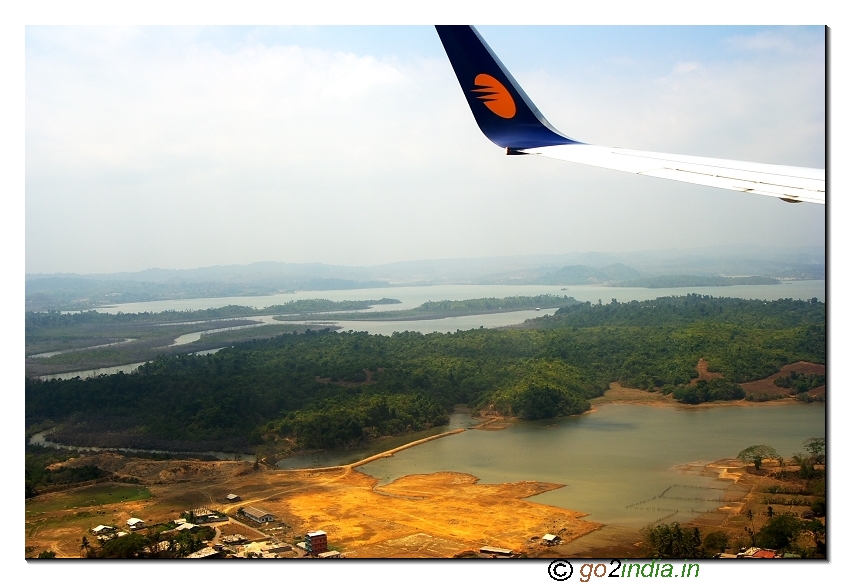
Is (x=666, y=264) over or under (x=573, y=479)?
over

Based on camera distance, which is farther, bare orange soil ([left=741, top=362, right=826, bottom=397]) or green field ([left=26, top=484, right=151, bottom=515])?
bare orange soil ([left=741, top=362, right=826, bottom=397])

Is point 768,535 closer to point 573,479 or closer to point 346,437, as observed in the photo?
point 573,479

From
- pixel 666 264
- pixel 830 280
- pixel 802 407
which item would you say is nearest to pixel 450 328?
pixel 666 264

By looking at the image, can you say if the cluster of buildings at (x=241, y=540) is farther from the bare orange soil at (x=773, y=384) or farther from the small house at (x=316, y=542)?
the bare orange soil at (x=773, y=384)

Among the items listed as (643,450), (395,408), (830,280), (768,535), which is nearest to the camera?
(830,280)

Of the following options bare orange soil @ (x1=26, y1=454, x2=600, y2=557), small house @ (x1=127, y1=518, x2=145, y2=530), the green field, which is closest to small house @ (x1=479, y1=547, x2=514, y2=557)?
bare orange soil @ (x1=26, y1=454, x2=600, y2=557)

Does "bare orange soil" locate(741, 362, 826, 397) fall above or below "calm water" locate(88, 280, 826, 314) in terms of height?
below

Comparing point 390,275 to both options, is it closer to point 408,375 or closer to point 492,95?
point 408,375

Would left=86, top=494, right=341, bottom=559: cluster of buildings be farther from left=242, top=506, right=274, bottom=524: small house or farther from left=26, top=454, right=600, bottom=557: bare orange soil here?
left=26, top=454, right=600, bottom=557: bare orange soil
